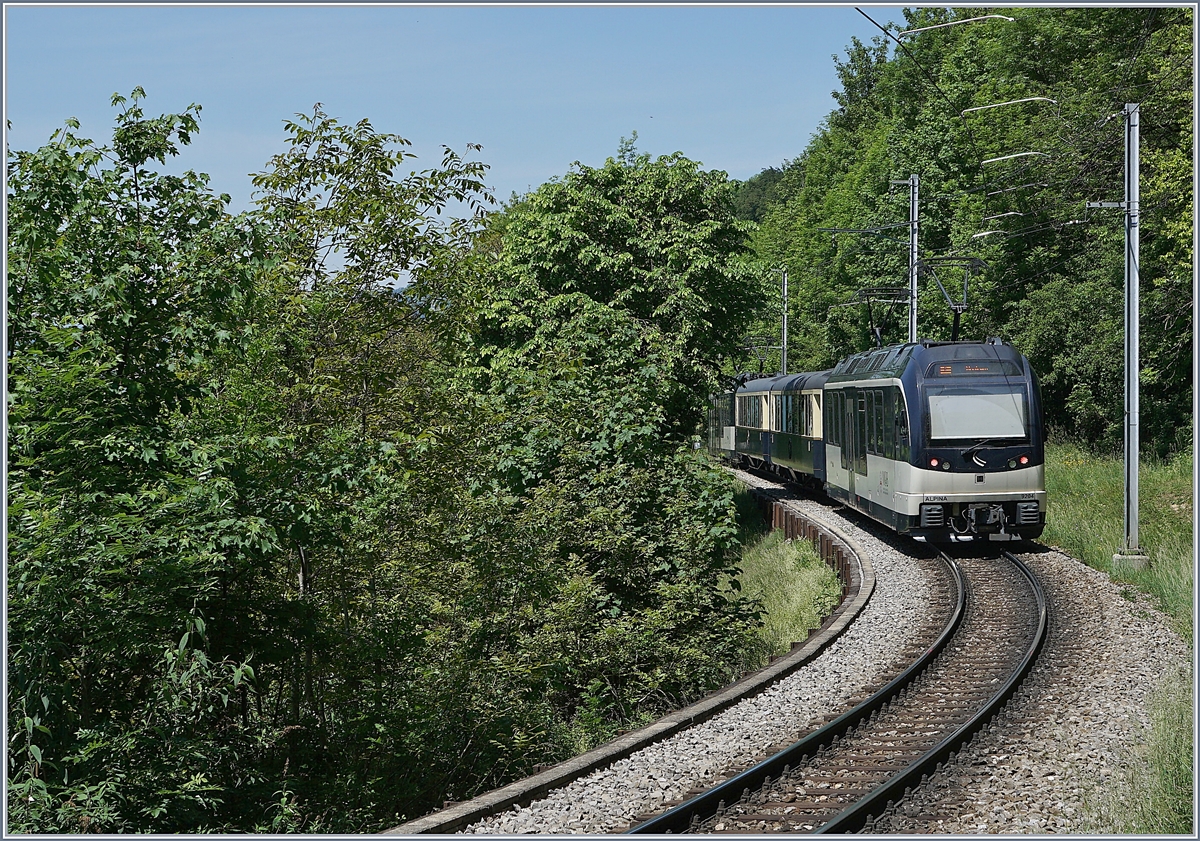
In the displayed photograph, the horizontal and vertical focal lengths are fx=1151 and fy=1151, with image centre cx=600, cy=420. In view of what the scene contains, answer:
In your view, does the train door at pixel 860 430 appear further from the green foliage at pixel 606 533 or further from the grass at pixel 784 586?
the green foliage at pixel 606 533

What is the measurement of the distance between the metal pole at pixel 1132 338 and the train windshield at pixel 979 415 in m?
1.59

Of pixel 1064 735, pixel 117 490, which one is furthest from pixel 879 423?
pixel 117 490

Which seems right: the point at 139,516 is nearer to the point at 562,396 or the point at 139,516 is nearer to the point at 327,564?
the point at 327,564

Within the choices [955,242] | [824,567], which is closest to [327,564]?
[824,567]

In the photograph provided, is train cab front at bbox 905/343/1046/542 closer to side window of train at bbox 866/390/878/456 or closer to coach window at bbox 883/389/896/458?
coach window at bbox 883/389/896/458

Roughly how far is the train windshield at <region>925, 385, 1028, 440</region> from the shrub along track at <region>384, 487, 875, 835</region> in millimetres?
2546

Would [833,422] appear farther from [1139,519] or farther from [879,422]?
[1139,519]

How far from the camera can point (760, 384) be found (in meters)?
38.4

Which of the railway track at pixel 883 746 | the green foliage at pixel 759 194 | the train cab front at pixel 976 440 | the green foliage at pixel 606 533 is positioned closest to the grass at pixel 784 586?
the green foliage at pixel 606 533

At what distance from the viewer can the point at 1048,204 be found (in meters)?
38.6

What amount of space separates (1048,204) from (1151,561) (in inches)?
987

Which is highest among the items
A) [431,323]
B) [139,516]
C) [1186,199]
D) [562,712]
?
[1186,199]

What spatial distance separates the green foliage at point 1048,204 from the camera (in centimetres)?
2803

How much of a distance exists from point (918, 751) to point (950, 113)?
4503 cm
